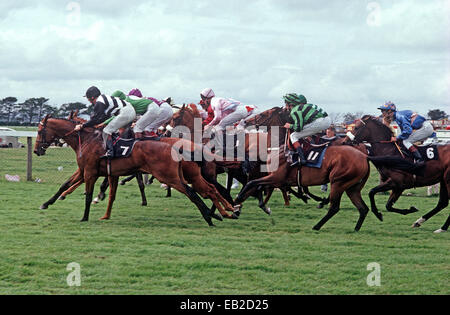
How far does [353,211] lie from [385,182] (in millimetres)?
1168

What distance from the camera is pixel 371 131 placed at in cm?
976

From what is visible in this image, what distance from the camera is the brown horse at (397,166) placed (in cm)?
911

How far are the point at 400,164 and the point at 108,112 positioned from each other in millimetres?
4380

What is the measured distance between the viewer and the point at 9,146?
30.1 metres

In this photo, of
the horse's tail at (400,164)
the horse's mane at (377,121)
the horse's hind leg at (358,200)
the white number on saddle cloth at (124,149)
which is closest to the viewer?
the horse's hind leg at (358,200)

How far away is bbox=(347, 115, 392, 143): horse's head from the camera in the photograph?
381 inches

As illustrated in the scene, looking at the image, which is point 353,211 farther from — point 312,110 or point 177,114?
point 177,114

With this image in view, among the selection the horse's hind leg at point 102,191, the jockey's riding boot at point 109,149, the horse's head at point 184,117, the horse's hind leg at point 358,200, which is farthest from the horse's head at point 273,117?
the horse's hind leg at point 102,191

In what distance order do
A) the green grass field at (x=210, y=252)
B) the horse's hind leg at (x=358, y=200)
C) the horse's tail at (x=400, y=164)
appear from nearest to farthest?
the green grass field at (x=210, y=252) < the horse's hind leg at (x=358, y=200) < the horse's tail at (x=400, y=164)

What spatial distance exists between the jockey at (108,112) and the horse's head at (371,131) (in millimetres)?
3568

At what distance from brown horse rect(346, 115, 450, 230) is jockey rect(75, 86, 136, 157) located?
365 centimetres

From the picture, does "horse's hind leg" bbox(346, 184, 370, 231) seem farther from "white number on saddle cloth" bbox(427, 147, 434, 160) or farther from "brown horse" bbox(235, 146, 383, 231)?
"white number on saddle cloth" bbox(427, 147, 434, 160)

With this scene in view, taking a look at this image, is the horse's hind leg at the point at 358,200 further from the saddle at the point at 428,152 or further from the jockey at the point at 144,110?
the jockey at the point at 144,110
